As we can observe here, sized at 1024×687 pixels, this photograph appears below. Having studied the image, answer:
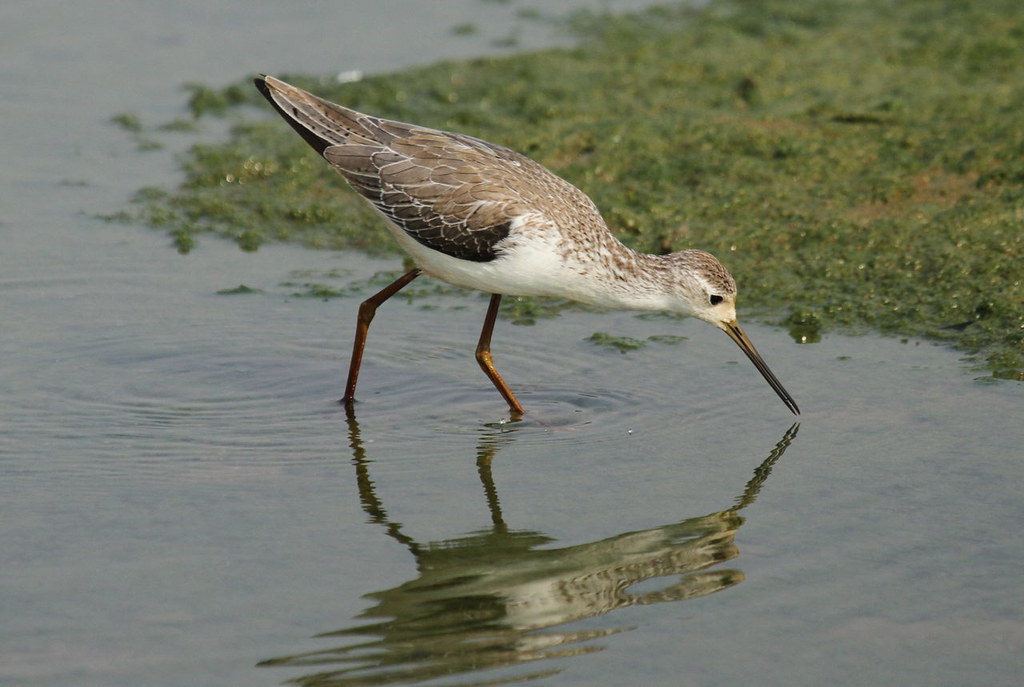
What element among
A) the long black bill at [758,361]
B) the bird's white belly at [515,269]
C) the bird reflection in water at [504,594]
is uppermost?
the bird's white belly at [515,269]

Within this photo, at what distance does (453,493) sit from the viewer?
6.29 m

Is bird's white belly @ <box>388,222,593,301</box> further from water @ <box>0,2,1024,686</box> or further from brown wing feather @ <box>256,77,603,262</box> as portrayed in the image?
water @ <box>0,2,1024,686</box>

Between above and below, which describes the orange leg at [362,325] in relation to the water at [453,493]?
above

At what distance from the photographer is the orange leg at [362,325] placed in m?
7.42

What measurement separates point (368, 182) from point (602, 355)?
1.66 meters

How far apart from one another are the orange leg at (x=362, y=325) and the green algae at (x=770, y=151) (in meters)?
1.12

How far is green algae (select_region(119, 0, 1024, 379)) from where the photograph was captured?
8.66 metres

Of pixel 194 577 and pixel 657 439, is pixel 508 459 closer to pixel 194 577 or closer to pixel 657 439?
pixel 657 439

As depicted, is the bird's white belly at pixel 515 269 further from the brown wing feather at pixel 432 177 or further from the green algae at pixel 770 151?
the green algae at pixel 770 151

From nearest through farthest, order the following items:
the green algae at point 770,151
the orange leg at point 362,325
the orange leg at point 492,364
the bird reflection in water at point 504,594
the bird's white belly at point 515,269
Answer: the bird reflection in water at point 504,594 → the bird's white belly at point 515,269 → the orange leg at point 492,364 → the orange leg at point 362,325 → the green algae at point 770,151

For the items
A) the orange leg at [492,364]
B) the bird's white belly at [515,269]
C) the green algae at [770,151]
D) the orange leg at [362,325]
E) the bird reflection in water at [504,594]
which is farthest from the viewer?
the green algae at [770,151]

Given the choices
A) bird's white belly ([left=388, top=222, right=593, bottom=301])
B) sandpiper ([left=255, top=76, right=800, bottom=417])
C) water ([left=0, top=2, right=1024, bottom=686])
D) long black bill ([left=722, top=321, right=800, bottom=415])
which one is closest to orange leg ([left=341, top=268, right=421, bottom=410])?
sandpiper ([left=255, top=76, right=800, bottom=417])

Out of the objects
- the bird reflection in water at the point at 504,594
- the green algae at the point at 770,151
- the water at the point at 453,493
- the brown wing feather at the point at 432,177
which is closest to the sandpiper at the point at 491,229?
the brown wing feather at the point at 432,177

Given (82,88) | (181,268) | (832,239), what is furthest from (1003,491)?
(82,88)
